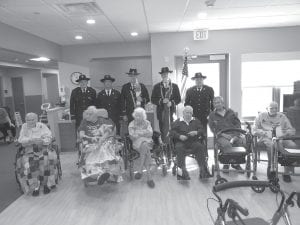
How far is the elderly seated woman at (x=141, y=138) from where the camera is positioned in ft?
12.8

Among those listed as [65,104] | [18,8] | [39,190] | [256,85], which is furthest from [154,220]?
[65,104]

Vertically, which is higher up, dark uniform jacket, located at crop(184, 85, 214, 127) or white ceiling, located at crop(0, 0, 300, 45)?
white ceiling, located at crop(0, 0, 300, 45)

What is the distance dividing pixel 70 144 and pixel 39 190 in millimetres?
2217

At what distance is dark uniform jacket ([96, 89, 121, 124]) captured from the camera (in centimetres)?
477

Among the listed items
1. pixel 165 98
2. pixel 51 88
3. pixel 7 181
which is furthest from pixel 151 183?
pixel 51 88

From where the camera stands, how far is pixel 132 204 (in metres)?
3.13

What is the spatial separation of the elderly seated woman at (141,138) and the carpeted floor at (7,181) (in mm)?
1639

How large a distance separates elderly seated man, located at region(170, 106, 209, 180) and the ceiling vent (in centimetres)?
196

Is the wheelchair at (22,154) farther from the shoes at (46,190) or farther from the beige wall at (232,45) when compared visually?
the beige wall at (232,45)

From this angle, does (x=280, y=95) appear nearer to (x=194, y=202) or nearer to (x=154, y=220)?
(x=194, y=202)

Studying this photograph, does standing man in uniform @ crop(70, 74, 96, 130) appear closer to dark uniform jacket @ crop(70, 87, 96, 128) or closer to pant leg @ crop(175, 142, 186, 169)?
dark uniform jacket @ crop(70, 87, 96, 128)

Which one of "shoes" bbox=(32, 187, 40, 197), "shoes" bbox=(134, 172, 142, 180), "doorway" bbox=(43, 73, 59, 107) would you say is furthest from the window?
"doorway" bbox=(43, 73, 59, 107)

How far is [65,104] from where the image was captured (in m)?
6.68

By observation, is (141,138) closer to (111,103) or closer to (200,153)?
(200,153)
